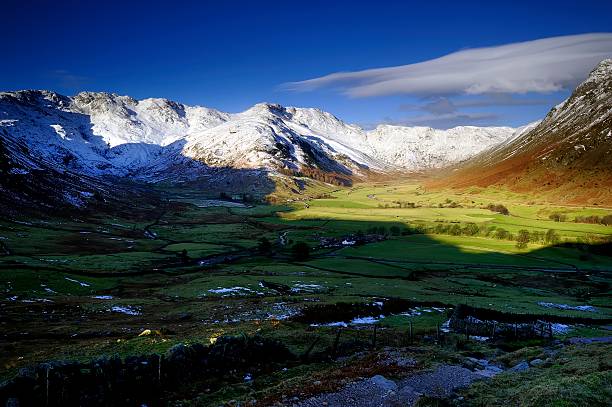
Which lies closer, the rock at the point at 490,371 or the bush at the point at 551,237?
the rock at the point at 490,371

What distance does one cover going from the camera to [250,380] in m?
30.4

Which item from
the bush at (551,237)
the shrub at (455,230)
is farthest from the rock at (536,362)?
the shrub at (455,230)

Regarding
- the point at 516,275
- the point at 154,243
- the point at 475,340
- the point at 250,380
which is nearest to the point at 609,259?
the point at 516,275

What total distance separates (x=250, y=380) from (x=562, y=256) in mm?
132961

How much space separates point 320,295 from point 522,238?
10686 cm

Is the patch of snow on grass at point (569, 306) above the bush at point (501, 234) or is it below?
below

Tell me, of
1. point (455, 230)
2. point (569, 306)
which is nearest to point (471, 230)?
point (455, 230)

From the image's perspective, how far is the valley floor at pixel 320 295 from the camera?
31766mm

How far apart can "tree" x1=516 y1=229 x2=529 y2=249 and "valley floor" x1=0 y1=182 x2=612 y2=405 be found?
1346mm

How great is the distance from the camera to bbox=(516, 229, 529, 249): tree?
468 ft

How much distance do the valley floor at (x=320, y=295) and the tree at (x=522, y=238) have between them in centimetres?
135

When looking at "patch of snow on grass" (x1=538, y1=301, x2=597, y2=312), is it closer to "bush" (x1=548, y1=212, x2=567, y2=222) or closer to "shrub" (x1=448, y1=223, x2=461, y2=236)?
"shrub" (x1=448, y1=223, x2=461, y2=236)

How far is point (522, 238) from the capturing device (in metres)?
152

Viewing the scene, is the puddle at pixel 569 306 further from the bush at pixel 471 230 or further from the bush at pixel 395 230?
the bush at pixel 395 230
